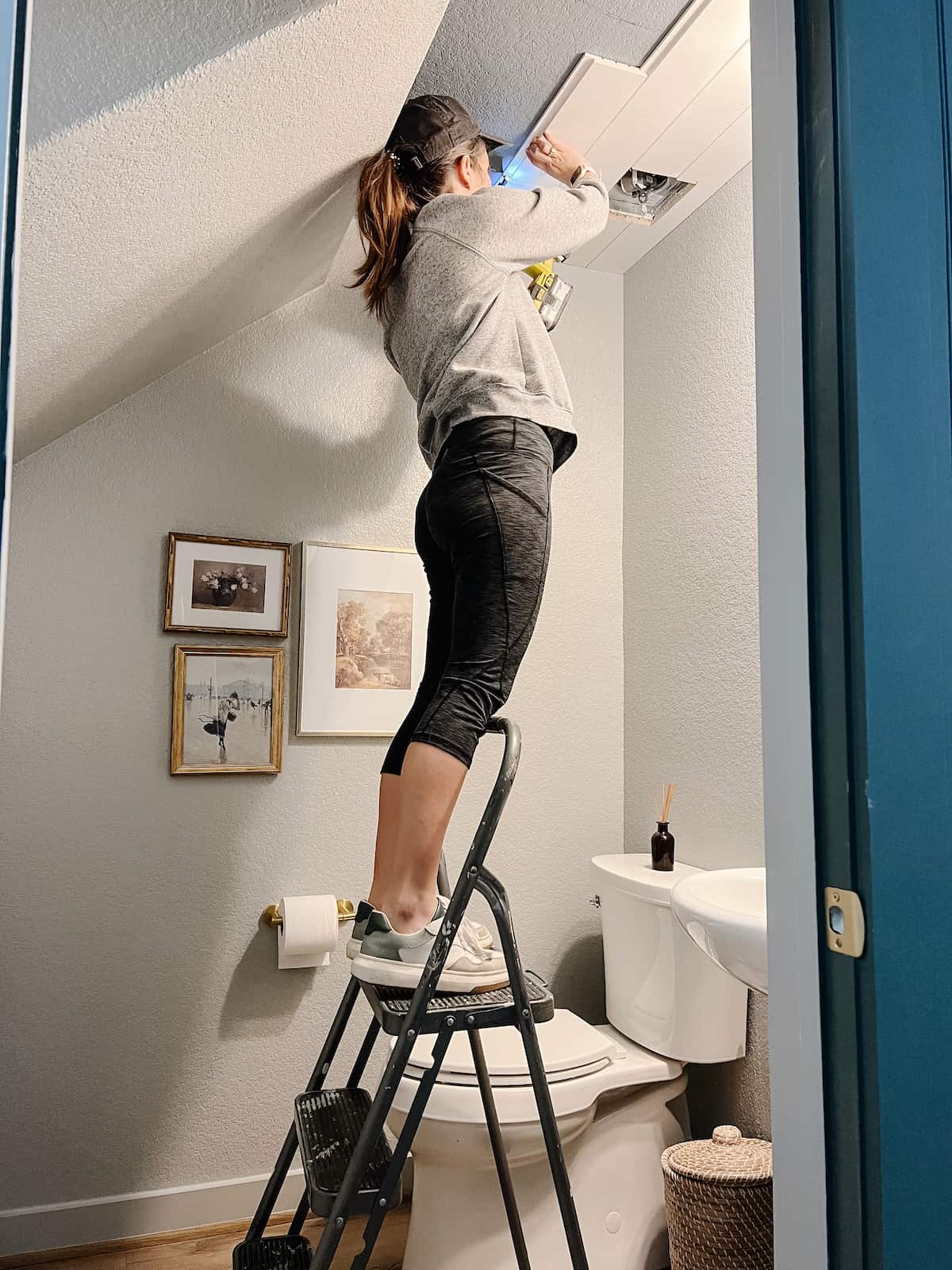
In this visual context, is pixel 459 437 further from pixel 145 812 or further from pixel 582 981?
pixel 582 981

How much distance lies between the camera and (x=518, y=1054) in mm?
1879

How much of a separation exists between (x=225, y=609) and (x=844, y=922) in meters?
1.77

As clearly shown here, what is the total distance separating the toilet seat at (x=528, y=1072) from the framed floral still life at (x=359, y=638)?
79 centimetres

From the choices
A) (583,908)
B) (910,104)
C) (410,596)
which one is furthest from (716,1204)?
(910,104)

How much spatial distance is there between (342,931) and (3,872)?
774 millimetres

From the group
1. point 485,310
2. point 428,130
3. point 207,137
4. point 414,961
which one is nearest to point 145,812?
point 414,961

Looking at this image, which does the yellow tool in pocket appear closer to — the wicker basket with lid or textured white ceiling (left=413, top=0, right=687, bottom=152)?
textured white ceiling (left=413, top=0, right=687, bottom=152)

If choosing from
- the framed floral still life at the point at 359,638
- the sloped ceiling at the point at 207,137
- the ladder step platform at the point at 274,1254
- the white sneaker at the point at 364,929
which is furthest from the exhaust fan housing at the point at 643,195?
the ladder step platform at the point at 274,1254

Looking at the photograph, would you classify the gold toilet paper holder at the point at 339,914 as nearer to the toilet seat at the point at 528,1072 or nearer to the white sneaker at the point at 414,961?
the toilet seat at the point at 528,1072

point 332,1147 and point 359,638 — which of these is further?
point 359,638

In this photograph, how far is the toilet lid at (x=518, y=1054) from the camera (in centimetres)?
179

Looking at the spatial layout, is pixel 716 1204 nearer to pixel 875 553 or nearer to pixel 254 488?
pixel 875 553

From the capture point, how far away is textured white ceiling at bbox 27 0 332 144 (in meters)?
0.95

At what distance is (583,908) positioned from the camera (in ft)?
8.29
